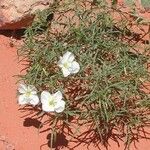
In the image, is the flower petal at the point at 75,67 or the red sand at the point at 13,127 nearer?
the red sand at the point at 13,127

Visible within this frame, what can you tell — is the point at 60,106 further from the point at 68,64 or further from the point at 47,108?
the point at 68,64

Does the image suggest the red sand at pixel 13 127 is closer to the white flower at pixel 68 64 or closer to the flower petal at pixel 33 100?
the flower petal at pixel 33 100

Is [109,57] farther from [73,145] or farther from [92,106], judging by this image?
[73,145]

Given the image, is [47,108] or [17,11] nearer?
[47,108]

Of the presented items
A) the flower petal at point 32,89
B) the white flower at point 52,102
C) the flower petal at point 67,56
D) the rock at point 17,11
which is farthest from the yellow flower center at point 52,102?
the rock at point 17,11

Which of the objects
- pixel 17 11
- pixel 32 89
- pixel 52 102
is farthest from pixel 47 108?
pixel 17 11

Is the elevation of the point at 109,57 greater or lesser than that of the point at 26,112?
greater

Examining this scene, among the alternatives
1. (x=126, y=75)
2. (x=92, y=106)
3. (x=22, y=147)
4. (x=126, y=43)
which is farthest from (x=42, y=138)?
(x=126, y=43)
